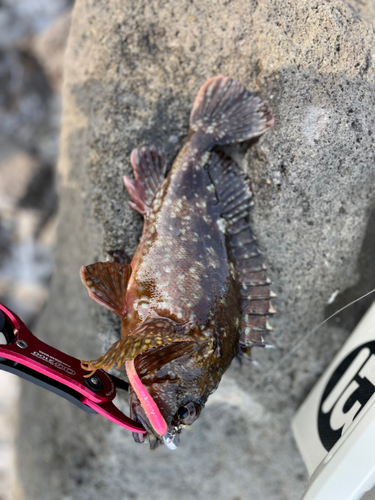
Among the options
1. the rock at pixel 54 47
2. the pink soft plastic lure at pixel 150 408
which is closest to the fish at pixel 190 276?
the pink soft plastic lure at pixel 150 408

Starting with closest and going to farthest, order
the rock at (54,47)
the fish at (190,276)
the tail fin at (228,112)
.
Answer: the fish at (190,276) < the tail fin at (228,112) < the rock at (54,47)

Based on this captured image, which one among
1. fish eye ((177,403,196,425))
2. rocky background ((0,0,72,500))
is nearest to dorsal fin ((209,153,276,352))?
fish eye ((177,403,196,425))

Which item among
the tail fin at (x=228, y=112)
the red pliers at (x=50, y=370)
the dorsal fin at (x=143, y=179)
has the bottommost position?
the red pliers at (x=50, y=370)

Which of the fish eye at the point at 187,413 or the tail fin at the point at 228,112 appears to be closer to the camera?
the fish eye at the point at 187,413

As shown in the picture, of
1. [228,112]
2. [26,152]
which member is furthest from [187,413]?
[26,152]

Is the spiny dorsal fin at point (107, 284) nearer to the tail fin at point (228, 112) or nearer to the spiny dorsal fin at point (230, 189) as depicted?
the spiny dorsal fin at point (230, 189)
